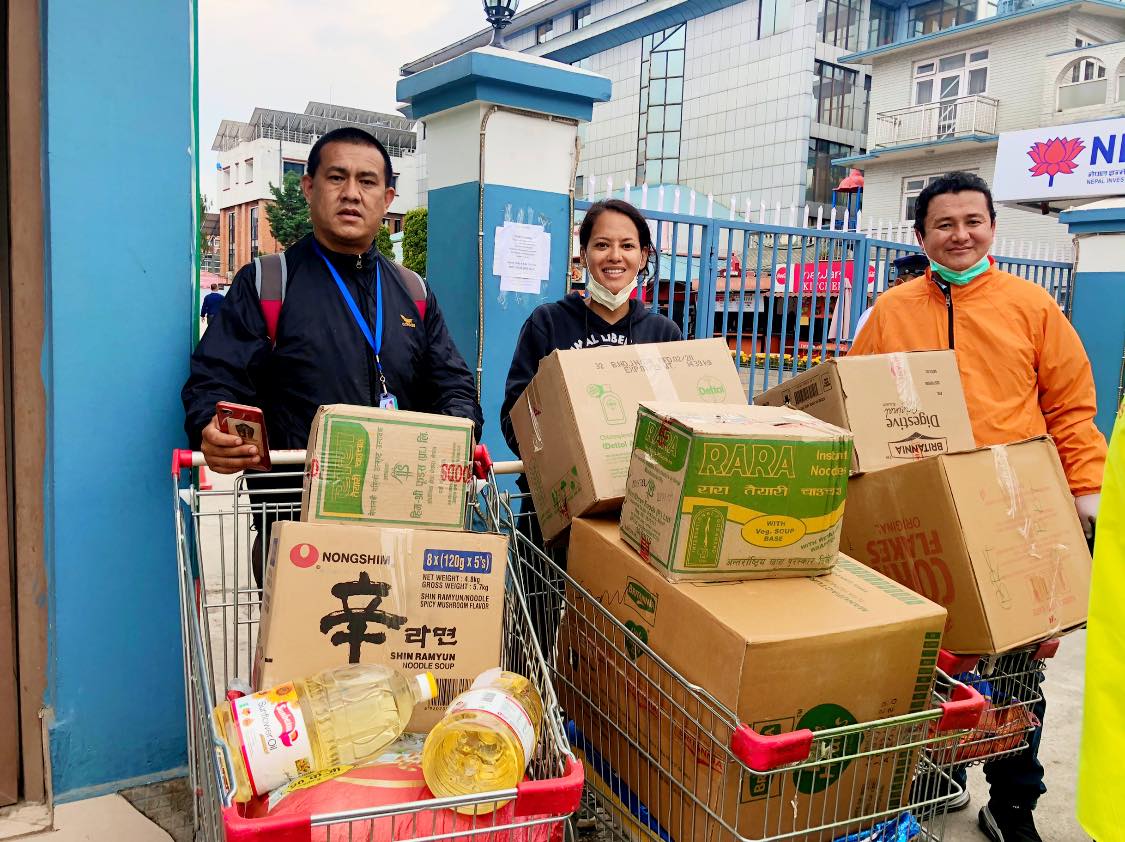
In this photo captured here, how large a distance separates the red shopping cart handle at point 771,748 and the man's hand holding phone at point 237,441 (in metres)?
1.24

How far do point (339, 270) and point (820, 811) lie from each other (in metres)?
1.93

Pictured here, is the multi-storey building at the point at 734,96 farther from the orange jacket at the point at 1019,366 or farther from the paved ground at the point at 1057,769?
the orange jacket at the point at 1019,366

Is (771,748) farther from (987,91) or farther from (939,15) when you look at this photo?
(939,15)

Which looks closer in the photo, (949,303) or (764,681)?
(764,681)

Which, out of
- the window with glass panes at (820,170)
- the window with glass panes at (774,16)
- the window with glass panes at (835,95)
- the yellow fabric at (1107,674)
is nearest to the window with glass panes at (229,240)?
the window with glass panes at (774,16)

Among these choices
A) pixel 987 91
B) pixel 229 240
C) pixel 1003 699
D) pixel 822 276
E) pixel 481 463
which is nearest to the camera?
pixel 481 463

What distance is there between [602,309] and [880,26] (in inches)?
1307

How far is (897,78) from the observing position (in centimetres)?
2489

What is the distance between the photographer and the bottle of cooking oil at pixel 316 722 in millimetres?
1323

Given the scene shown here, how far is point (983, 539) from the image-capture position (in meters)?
1.87

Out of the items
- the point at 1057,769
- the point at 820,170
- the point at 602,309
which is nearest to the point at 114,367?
the point at 602,309

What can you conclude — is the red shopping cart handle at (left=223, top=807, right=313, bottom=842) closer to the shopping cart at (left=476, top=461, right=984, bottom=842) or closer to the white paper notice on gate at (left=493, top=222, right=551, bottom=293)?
the shopping cart at (left=476, top=461, right=984, bottom=842)

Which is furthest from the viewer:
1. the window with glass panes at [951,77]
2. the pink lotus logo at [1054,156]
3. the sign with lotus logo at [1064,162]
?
the window with glass panes at [951,77]

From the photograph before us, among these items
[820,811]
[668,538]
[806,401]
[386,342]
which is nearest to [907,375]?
[806,401]
